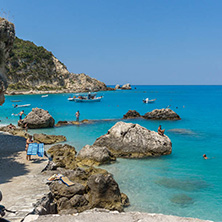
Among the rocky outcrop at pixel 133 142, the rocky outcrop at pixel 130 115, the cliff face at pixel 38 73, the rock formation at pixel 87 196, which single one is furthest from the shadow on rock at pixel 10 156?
the cliff face at pixel 38 73

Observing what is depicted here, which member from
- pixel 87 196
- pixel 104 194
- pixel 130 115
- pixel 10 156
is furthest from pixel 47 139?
pixel 130 115

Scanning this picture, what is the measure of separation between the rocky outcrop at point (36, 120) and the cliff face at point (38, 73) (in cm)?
8066

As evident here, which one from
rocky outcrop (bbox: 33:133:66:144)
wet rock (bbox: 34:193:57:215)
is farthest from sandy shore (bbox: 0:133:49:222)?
rocky outcrop (bbox: 33:133:66:144)

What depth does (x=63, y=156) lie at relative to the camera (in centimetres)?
1931

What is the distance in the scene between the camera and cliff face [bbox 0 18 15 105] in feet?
56.0

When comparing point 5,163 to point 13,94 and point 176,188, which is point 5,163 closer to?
point 176,188

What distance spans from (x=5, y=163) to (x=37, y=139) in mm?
10173

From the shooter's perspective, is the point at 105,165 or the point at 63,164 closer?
the point at 63,164

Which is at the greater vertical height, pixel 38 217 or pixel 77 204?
pixel 38 217

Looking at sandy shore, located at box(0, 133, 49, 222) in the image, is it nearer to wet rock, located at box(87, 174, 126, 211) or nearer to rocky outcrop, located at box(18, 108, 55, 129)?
wet rock, located at box(87, 174, 126, 211)

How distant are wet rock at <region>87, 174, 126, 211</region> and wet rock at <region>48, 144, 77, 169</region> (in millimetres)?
5249

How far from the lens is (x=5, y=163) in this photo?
15617mm

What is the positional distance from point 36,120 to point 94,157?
16716mm

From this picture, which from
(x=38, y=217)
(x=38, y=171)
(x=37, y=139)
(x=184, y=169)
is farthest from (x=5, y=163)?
(x=184, y=169)
